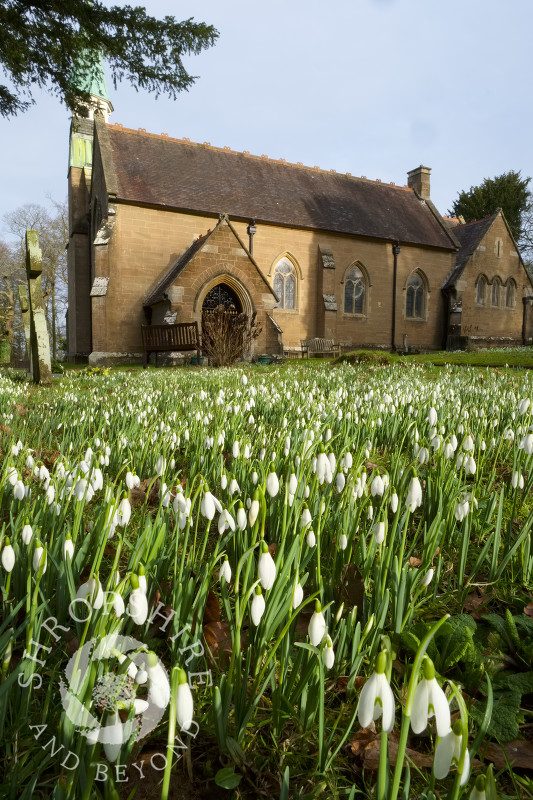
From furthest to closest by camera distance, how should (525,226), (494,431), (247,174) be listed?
(525,226)
(247,174)
(494,431)

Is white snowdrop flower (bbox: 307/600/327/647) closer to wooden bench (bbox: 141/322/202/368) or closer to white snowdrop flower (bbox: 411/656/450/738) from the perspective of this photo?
white snowdrop flower (bbox: 411/656/450/738)

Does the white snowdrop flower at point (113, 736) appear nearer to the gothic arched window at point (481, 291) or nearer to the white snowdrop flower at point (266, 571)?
the white snowdrop flower at point (266, 571)

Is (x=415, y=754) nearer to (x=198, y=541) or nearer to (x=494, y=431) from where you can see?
(x=198, y=541)

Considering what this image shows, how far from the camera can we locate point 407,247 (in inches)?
1178

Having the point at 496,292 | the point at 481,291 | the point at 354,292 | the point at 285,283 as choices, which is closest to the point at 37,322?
the point at 285,283

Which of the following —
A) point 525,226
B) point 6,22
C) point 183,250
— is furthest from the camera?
point 525,226

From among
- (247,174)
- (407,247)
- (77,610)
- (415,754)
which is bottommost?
(415,754)

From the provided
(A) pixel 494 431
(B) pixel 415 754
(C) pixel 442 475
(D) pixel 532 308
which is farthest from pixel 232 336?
(D) pixel 532 308

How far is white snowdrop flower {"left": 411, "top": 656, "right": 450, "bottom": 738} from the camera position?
2.45 feet

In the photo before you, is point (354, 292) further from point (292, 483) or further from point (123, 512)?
point (123, 512)

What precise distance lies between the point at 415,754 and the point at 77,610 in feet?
3.22

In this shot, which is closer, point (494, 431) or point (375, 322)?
point (494, 431)

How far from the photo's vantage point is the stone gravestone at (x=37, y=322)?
9.13m

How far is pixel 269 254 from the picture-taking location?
26.4 m
